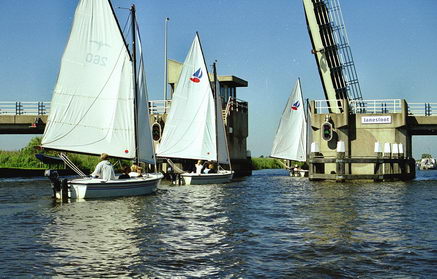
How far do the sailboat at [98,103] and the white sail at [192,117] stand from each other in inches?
436

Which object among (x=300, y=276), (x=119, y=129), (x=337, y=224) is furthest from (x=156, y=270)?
(x=119, y=129)

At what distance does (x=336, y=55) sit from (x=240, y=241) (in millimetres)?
34422

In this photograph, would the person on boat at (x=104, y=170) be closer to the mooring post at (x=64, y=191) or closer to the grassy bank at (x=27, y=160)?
the mooring post at (x=64, y=191)

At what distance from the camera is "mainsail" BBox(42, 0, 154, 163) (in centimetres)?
2992

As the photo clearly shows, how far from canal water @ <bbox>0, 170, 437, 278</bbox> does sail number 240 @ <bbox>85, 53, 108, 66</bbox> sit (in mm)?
7790

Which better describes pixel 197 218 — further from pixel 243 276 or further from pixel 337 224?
pixel 243 276

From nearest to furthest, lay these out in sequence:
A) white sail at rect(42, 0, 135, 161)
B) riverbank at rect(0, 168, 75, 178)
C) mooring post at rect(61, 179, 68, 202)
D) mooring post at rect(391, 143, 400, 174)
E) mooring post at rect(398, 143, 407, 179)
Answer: mooring post at rect(61, 179, 68, 202), white sail at rect(42, 0, 135, 161), mooring post at rect(391, 143, 400, 174), mooring post at rect(398, 143, 407, 179), riverbank at rect(0, 168, 75, 178)

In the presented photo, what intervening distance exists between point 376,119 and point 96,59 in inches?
1011

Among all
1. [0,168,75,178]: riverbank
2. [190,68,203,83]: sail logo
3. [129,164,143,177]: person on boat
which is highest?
[190,68,203,83]: sail logo

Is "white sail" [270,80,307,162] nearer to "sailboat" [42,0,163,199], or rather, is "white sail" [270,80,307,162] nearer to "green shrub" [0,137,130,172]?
"green shrub" [0,137,130,172]

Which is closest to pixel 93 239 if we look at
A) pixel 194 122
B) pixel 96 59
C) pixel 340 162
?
pixel 96 59

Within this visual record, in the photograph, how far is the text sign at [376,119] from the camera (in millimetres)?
47594

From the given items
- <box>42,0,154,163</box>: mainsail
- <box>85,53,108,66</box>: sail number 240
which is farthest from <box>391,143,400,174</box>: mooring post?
<box>85,53,108,66</box>: sail number 240

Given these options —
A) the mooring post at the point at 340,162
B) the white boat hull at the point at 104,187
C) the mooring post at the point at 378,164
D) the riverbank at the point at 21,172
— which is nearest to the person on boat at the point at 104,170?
the white boat hull at the point at 104,187
